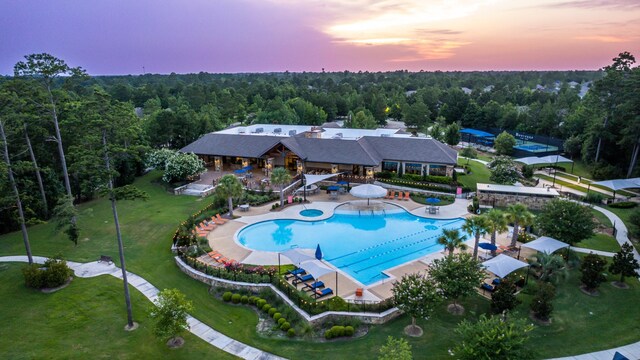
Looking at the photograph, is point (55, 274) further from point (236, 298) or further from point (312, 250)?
point (312, 250)

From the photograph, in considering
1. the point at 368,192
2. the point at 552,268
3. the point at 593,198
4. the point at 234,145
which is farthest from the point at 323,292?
the point at 234,145

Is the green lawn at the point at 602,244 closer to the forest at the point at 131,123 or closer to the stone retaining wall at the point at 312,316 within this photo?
the stone retaining wall at the point at 312,316

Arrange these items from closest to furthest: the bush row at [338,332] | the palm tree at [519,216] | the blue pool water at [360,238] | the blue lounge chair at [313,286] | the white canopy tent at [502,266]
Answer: the bush row at [338,332] → the white canopy tent at [502,266] → the blue lounge chair at [313,286] → the palm tree at [519,216] → the blue pool water at [360,238]

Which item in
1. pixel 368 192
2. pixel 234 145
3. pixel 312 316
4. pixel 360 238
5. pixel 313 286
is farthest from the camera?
pixel 234 145

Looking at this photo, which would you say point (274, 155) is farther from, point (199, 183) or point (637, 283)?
point (637, 283)

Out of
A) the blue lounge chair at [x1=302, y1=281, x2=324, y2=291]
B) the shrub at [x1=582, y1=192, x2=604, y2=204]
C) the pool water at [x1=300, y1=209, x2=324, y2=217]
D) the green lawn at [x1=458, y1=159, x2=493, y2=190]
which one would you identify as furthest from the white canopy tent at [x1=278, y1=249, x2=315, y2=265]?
the shrub at [x1=582, y1=192, x2=604, y2=204]

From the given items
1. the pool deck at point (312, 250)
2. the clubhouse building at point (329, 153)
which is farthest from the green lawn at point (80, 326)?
the clubhouse building at point (329, 153)
